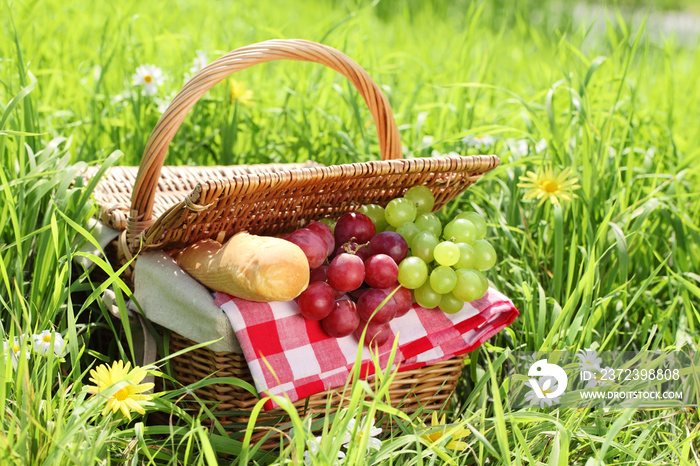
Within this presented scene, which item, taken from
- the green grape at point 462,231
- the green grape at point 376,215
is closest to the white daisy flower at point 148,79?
the green grape at point 376,215

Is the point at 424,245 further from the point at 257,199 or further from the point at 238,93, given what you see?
the point at 238,93

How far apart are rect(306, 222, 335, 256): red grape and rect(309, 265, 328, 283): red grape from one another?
0.04 m

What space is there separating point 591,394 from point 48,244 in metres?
1.22

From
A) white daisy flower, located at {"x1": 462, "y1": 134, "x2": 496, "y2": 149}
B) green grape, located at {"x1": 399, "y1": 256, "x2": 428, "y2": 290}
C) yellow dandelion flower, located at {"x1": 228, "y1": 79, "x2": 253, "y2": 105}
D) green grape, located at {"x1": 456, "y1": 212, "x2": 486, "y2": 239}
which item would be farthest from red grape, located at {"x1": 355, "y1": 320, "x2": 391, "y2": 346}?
yellow dandelion flower, located at {"x1": 228, "y1": 79, "x2": 253, "y2": 105}

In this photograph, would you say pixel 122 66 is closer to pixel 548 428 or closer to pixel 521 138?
pixel 521 138

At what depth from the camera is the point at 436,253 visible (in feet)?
4.25

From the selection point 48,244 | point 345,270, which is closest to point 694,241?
point 345,270

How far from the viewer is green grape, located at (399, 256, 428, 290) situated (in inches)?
49.9

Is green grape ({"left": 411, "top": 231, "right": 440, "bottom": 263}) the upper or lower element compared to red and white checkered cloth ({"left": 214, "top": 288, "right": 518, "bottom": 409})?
upper

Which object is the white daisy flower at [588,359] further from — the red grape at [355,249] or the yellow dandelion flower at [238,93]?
the yellow dandelion flower at [238,93]

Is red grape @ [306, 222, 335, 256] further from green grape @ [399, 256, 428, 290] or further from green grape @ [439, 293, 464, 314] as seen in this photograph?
green grape @ [439, 293, 464, 314]

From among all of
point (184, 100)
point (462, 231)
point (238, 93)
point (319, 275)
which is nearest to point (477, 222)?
point (462, 231)

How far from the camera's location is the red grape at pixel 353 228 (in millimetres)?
1369

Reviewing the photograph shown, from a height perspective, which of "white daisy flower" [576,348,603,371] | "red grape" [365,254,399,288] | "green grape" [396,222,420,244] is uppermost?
"green grape" [396,222,420,244]
